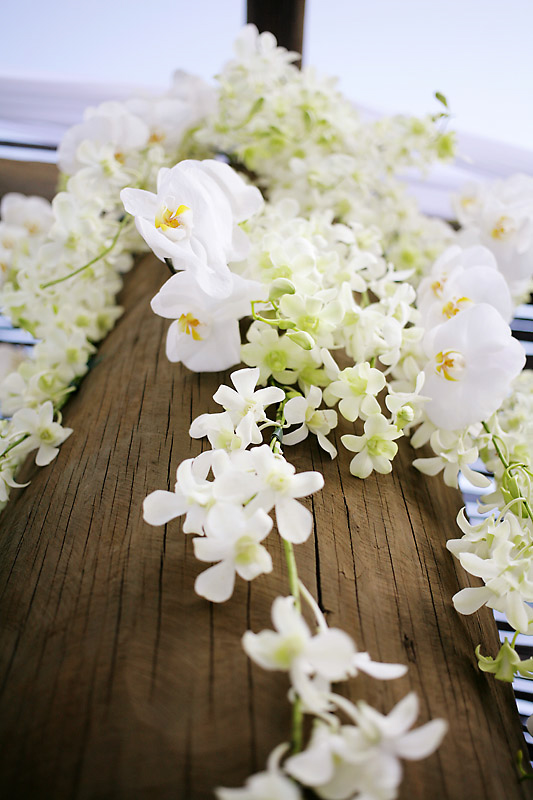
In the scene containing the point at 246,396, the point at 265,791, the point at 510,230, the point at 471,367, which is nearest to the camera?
the point at 265,791

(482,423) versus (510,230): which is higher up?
(510,230)

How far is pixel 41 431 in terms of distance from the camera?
0.75m

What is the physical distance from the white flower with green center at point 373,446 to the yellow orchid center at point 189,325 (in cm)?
21

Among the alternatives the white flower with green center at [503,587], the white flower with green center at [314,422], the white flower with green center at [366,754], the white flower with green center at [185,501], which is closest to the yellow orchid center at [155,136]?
the white flower with green center at [314,422]

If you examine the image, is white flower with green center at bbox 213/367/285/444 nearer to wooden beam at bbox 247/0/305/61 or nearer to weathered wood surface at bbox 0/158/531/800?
weathered wood surface at bbox 0/158/531/800

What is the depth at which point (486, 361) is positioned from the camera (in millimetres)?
674

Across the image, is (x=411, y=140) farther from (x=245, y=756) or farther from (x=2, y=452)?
(x=245, y=756)

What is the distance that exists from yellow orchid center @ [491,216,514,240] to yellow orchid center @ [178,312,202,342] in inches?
22.4

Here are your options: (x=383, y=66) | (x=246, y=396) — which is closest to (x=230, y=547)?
(x=246, y=396)

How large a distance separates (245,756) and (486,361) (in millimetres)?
475

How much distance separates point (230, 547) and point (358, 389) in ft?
0.85

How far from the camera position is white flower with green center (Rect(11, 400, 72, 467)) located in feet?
2.40

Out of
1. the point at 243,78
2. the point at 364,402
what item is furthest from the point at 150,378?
the point at 243,78

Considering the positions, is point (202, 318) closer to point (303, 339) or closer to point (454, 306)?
point (303, 339)
